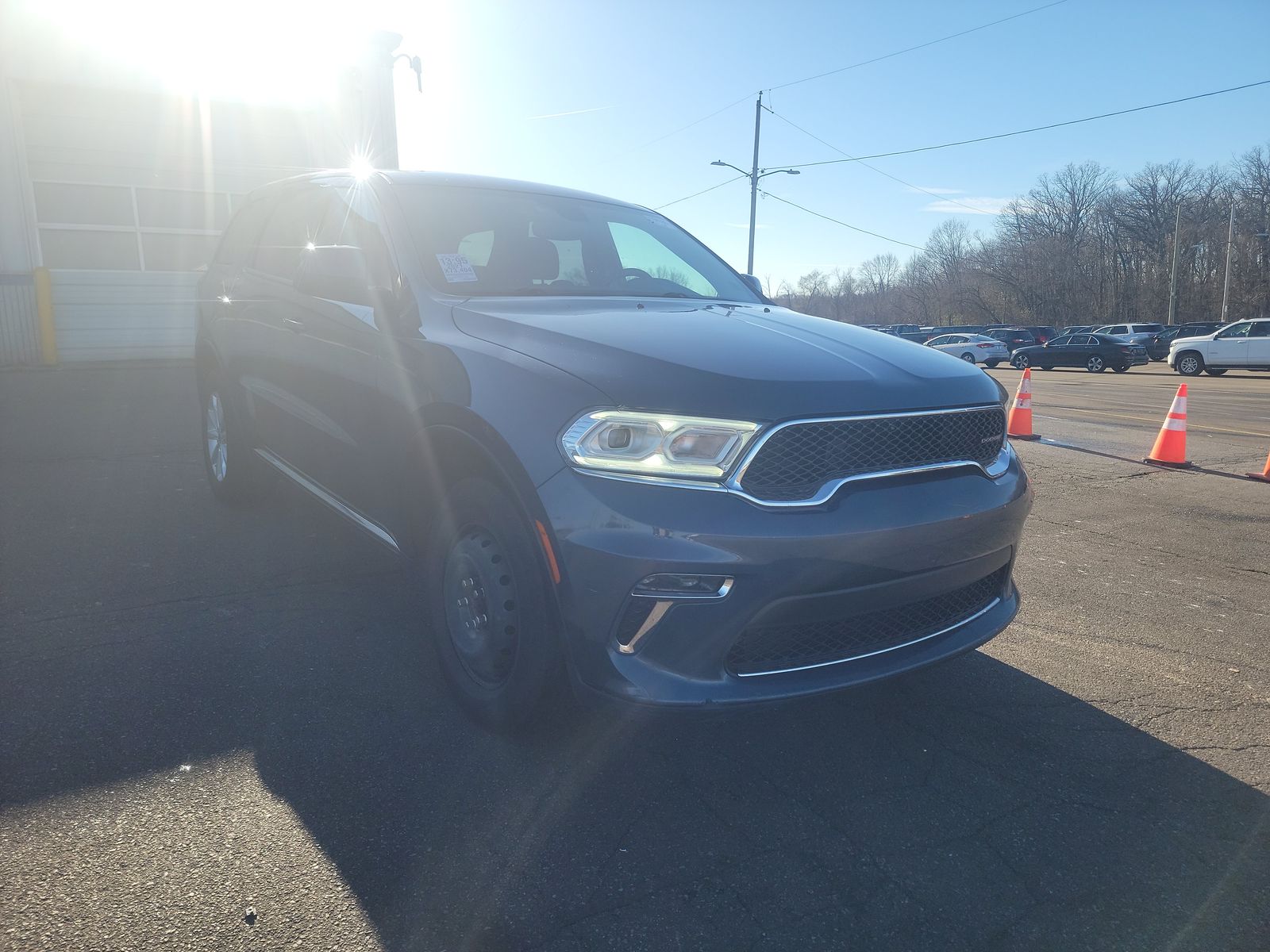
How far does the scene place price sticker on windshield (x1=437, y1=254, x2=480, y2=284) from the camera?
3.19 meters

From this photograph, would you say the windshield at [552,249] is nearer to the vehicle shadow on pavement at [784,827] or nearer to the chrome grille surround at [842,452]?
the chrome grille surround at [842,452]

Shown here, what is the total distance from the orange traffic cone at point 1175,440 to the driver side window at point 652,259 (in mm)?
5968

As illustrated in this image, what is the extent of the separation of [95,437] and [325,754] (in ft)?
22.8

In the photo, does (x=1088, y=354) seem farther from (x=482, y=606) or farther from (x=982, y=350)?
(x=482, y=606)

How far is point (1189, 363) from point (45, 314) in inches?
1163

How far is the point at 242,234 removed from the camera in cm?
502

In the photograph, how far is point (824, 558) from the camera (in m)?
2.20

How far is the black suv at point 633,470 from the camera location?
2.19 meters

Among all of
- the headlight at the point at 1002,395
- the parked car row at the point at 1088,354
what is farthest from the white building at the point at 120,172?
the parked car row at the point at 1088,354

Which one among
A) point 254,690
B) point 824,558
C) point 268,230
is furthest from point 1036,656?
point 268,230

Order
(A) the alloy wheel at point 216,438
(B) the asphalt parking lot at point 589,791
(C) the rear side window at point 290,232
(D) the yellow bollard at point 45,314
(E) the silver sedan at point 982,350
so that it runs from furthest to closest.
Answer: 1. (E) the silver sedan at point 982,350
2. (D) the yellow bollard at point 45,314
3. (A) the alloy wheel at point 216,438
4. (C) the rear side window at point 290,232
5. (B) the asphalt parking lot at point 589,791

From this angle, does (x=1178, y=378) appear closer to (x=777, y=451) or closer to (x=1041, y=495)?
(x=1041, y=495)

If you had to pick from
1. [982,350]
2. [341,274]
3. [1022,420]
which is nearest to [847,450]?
[341,274]

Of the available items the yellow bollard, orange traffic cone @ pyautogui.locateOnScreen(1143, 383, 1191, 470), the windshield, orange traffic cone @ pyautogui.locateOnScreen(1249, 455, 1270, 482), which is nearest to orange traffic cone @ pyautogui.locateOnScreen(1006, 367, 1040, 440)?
orange traffic cone @ pyautogui.locateOnScreen(1143, 383, 1191, 470)
